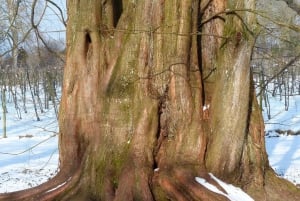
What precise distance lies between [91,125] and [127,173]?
635 millimetres

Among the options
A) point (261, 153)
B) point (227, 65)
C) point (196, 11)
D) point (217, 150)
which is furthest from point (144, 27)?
point (261, 153)

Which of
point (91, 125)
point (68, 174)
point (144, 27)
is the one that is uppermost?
point (144, 27)

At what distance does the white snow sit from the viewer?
4.55m

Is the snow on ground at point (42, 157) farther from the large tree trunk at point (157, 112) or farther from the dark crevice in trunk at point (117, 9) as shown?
the dark crevice in trunk at point (117, 9)

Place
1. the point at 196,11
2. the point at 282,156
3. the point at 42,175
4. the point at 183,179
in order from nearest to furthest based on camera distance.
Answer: the point at 183,179
the point at 196,11
the point at 42,175
the point at 282,156

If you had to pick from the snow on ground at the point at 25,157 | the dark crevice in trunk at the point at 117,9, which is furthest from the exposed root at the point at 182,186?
the snow on ground at the point at 25,157

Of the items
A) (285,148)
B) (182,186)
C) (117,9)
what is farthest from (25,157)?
(182,186)

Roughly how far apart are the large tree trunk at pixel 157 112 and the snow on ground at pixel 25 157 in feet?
3.62

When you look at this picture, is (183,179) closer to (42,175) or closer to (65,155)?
(65,155)

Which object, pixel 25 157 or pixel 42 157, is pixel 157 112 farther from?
pixel 25 157

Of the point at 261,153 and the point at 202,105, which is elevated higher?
the point at 202,105

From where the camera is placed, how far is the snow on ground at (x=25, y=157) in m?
9.21

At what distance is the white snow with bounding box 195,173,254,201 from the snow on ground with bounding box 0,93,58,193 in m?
2.08

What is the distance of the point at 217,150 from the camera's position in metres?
4.79
